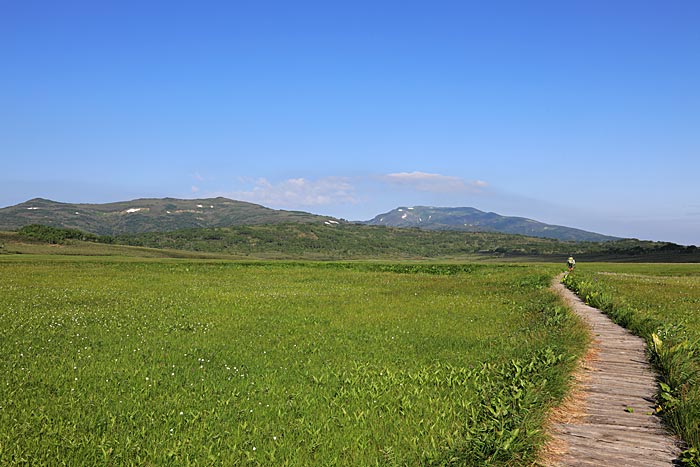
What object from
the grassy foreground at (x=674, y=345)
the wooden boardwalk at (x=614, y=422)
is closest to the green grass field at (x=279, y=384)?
the wooden boardwalk at (x=614, y=422)

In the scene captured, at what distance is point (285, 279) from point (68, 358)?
32031 millimetres

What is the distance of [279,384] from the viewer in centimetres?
1134

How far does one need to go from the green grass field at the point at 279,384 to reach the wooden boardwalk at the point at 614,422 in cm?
46

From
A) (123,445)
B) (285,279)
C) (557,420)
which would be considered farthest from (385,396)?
(285,279)

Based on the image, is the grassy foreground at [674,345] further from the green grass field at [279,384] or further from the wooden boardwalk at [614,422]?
the green grass field at [279,384]

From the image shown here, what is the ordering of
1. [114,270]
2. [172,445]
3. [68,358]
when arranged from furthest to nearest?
1. [114,270]
2. [68,358]
3. [172,445]

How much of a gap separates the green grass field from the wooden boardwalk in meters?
0.46

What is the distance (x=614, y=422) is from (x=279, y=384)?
7037 millimetres

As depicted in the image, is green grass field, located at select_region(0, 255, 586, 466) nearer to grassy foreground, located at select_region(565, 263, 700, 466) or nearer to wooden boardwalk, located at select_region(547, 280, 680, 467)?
wooden boardwalk, located at select_region(547, 280, 680, 467)

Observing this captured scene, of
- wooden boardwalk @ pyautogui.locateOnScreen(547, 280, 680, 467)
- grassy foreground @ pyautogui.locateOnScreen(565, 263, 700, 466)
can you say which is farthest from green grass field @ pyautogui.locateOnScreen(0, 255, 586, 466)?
grassy foreground @ pyautogui.locateOnScreen(565, 263, 700, 466)

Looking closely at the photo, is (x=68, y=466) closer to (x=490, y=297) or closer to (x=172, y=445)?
(x=172, y=445)

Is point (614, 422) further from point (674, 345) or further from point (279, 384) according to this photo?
point (279, 384)

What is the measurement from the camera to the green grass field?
7688 millimetres

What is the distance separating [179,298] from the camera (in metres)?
28.5
